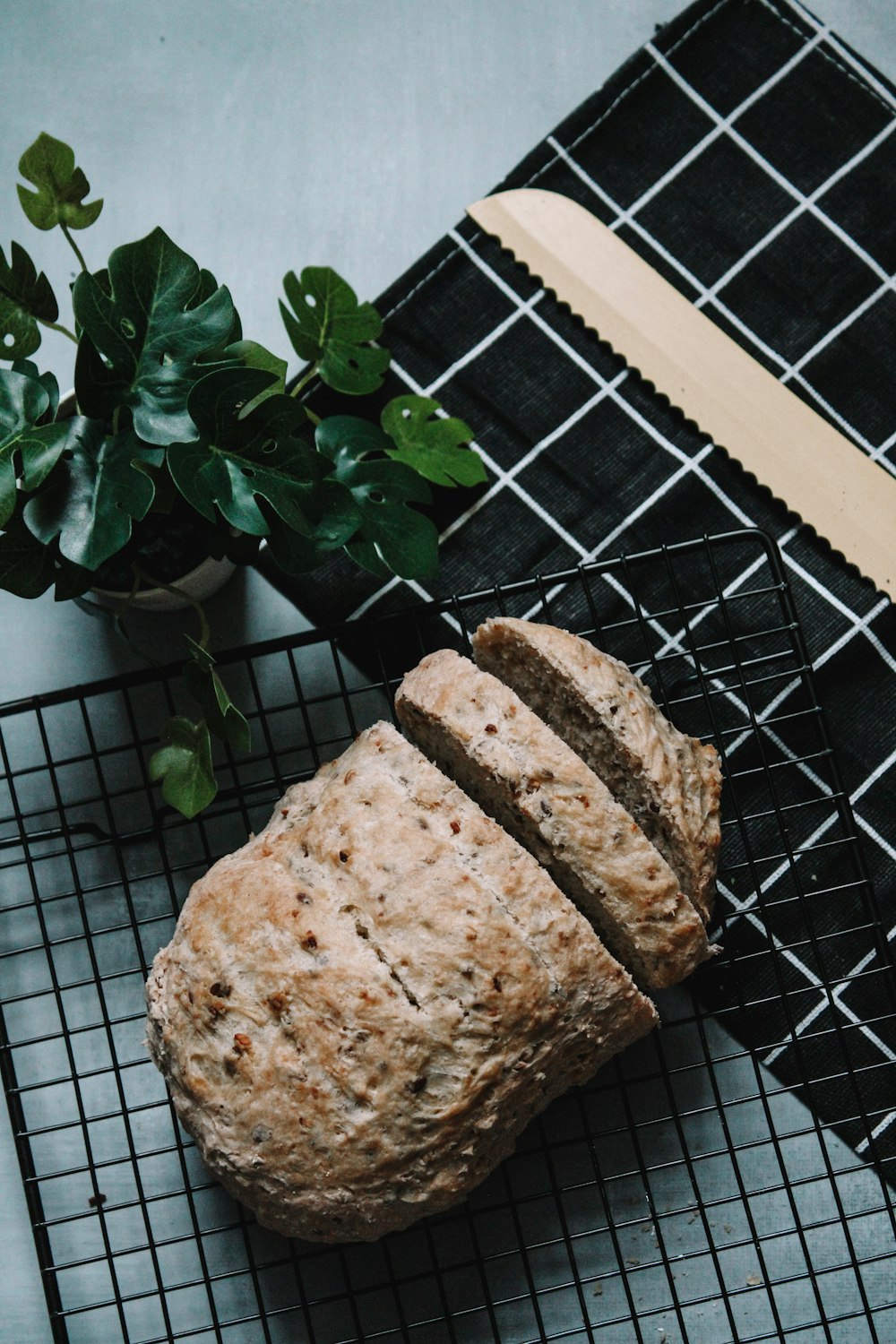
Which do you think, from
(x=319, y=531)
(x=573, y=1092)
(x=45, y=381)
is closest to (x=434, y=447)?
(x=319, y=531)

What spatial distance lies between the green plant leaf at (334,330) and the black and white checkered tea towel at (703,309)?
23 centimetres

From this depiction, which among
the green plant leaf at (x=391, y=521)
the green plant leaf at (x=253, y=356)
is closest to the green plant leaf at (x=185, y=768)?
the green plant leaf at (x=391, y=521)

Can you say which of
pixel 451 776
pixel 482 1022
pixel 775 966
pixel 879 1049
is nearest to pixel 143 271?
pixel 451 776

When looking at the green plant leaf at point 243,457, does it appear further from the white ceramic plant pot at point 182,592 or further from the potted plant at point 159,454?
the white ceramic plant pot at point 182,592

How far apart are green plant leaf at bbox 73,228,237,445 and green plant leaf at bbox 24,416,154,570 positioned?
51 millimetres

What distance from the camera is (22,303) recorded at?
7.38ft

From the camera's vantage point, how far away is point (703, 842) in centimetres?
235

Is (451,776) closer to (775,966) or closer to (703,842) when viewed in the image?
(703,842)

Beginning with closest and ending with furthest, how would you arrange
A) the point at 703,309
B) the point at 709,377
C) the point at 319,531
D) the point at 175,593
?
the point at 319,531, the point at 175,593, the point at 709,377, the point at 703,309

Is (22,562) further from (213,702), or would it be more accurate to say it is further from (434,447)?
(434,447)

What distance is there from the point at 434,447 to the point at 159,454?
2.44ft

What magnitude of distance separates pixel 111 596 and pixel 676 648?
4.33 ft

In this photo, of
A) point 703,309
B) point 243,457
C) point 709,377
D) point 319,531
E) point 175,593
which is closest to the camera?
point 243,457

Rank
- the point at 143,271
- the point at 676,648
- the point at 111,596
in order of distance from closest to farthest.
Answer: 1. the point at 143,271
2. the point at 111,596
3. the point at 676,648
